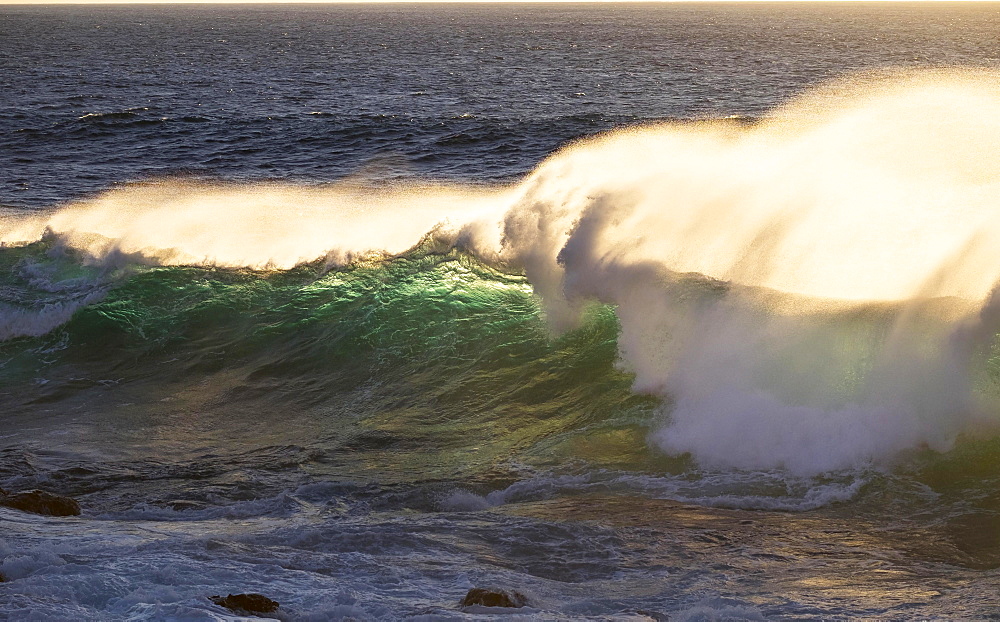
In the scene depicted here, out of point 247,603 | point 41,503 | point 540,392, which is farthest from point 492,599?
point 540,392

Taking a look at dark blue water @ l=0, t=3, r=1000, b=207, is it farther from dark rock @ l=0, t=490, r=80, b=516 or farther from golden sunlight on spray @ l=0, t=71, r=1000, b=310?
dark rock @ l=0, t=490, r=80, b=516

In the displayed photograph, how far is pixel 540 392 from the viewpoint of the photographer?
10.0 meters

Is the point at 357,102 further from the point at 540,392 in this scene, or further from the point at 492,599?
the point at 492,599

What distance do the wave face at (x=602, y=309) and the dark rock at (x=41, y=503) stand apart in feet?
8.44

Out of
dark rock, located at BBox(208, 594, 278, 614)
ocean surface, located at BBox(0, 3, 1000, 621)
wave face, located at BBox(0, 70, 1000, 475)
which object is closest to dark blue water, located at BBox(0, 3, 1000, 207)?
ocean surface, located at BBox(0, 3, 1000, 621)

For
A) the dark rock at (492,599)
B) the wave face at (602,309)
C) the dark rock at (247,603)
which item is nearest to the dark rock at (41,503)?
the dark rock at (247,603)

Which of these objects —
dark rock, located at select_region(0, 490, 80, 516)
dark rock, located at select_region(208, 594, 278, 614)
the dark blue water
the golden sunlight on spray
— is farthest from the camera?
the dark blue water

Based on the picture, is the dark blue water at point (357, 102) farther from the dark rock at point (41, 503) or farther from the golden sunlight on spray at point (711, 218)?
the dark rock at point (41, 503)

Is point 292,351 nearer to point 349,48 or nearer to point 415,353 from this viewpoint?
point 415,353

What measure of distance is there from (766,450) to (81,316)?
351 inches

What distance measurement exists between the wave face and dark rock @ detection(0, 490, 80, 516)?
2.57 meters

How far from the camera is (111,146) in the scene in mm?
29047

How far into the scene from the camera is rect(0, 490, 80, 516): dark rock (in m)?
7.37

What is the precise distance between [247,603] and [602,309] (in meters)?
6.14
